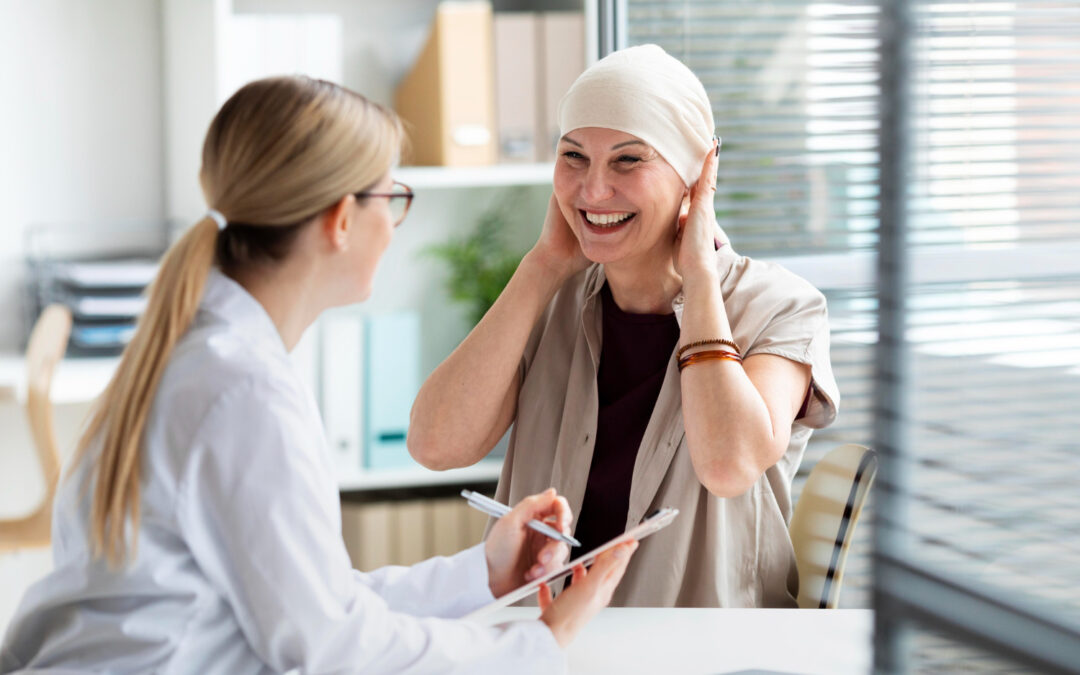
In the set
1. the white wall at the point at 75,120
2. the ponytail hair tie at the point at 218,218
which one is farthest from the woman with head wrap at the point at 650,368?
the white wall at the point at 75,120

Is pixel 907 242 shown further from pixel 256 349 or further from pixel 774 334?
pixel 774 334

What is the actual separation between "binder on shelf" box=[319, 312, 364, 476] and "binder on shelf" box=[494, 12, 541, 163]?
1.93 feet

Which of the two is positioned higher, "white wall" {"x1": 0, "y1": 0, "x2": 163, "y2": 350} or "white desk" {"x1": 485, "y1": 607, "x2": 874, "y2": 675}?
"white wall" {"x1": 0, "y1": 0, "x2": 163, "y2": 350}

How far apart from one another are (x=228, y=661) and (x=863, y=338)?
177 centimetres

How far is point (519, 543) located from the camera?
1.18 m

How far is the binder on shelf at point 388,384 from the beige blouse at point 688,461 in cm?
117

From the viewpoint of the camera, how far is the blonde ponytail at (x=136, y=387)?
34.2 inches

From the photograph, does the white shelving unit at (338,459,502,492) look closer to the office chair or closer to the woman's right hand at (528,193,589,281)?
the office chair

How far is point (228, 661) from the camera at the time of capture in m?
0.90

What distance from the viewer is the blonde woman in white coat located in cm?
87

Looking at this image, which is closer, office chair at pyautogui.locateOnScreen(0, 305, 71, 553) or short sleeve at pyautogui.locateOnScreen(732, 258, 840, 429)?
short sleeve at pyautogui.locateOnScreen(732, 258, 840, 429)

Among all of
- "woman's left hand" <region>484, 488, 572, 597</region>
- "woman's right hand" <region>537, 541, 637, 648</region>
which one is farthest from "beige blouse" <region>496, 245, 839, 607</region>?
"woman's right hand" <region>537, 541, 637, 648</region>

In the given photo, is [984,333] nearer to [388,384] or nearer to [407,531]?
[388,384]

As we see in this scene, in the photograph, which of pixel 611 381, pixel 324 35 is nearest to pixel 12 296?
pixel 324 35
